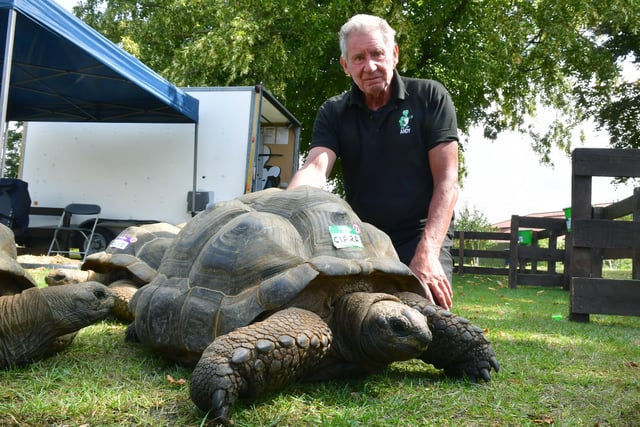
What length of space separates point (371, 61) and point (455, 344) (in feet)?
5.38

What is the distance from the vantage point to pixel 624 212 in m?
5.95

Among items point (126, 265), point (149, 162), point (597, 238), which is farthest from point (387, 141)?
point (149, 162)

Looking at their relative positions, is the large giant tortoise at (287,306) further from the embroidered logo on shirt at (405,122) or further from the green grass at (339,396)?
the embroidered logo on shirt at (405,122)

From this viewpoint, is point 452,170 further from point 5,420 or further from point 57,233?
point 57,233

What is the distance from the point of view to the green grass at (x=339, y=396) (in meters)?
1.72

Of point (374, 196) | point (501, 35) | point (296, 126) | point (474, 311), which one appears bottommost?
point (474, 311)

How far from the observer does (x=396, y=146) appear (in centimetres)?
327

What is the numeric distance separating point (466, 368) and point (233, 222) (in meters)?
1.11

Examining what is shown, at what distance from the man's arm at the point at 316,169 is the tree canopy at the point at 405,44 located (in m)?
7.66

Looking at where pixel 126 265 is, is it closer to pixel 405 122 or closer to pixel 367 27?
pixel 405 122

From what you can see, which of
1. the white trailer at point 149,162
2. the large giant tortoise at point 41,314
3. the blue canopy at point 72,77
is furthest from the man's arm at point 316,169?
the white trailer at point 149,162

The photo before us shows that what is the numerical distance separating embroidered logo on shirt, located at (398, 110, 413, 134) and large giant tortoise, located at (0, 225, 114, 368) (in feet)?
6.00

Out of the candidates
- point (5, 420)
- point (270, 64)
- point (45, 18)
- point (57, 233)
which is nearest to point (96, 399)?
point (5, 420)

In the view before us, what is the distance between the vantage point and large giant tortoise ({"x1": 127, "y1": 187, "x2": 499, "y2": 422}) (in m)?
1.70
